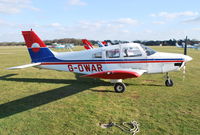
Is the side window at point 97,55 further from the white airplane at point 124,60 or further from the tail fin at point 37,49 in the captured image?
the tail fin at point 37,49

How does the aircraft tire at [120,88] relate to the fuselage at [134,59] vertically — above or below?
below

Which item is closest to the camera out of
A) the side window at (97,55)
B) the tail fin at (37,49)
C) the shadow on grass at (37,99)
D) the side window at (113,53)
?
the shadow on grass at (37,99)

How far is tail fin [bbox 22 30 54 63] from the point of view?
32.9ft

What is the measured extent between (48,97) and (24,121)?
7.78ft

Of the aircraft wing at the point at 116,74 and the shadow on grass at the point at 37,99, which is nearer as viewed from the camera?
the shadow on grass at the point at 37,99

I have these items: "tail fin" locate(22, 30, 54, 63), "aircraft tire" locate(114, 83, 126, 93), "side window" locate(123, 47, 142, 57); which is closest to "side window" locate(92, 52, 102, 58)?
"side window" locate(123, 47, 142, 57)

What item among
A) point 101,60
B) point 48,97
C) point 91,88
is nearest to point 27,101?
point 48,97

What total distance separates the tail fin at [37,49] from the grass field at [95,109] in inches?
83.2

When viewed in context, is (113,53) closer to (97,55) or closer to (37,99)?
(97,55)

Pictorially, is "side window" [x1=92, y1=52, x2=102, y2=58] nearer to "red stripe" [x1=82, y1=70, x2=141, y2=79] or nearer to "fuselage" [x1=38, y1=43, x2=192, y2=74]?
"fuselage" [x1=38, y1=43, x2=192, y2=74]

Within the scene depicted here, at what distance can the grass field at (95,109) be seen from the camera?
15.2 feet

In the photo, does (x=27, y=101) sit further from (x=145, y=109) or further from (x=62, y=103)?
(x=145, y=109)

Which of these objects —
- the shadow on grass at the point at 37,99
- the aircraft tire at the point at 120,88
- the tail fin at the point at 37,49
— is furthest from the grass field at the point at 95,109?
the tail fin at the point at 37,49

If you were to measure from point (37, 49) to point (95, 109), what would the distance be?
20.7 feet
